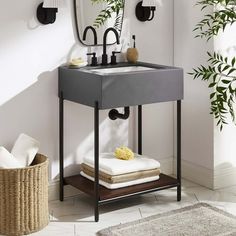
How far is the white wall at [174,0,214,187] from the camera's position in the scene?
3.94 metres

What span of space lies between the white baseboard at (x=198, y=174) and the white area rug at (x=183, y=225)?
Answer: 47cm

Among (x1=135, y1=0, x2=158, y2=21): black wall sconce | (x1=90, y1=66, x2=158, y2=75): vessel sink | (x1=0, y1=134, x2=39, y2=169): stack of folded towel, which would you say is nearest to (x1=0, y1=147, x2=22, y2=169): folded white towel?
(x1=0, y1=134, x2=39, y2=169): stack of folded towel

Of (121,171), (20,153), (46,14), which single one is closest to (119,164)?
(121,171)

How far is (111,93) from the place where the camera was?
3.26 meters

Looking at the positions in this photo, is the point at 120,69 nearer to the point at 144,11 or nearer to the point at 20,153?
the point at 144,11

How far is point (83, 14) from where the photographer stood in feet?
11.9

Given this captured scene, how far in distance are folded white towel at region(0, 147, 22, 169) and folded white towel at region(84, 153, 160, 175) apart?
553 millimetres

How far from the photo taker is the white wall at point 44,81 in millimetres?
3439

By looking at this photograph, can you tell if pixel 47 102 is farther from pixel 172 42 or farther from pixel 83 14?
pixel 172 42

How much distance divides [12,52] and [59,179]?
88 centimetres

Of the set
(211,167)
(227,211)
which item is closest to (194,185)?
(211,167)

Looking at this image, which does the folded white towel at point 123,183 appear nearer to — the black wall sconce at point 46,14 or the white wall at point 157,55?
the white wall at point 157,55

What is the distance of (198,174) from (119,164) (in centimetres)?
80

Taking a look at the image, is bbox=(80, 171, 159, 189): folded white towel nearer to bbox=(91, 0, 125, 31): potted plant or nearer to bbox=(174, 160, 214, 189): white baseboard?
bbox=(174, 160, 214, 189): white baseboard
